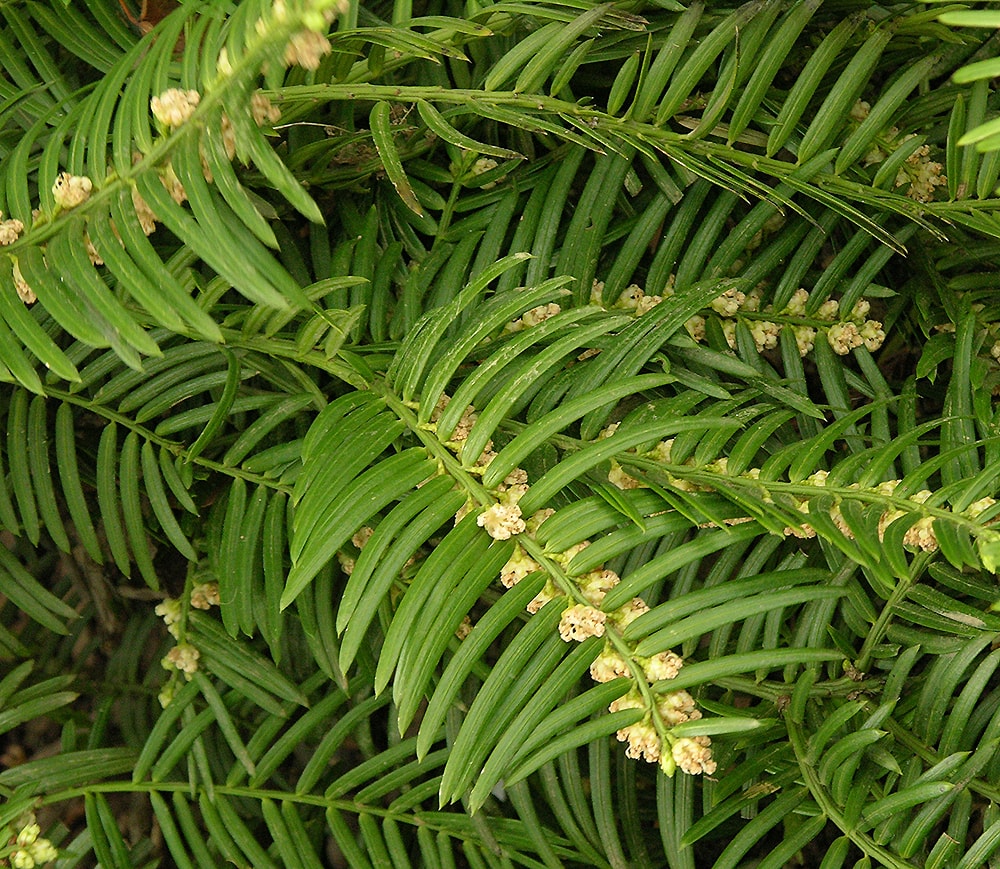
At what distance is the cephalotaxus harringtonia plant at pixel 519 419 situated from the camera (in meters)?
0.65

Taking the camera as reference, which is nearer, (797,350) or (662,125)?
(662,125)

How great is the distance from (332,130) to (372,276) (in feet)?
0.46

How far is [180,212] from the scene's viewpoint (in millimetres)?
599

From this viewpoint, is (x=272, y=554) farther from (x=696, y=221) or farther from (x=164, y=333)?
(x=696, y=221)

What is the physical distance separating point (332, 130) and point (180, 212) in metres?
0.36

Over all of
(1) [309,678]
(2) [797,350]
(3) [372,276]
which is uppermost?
(3) [372,276]

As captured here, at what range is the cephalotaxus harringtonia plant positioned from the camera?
0.65m

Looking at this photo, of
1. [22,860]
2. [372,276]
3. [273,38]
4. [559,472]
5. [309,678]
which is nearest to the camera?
[273,38]

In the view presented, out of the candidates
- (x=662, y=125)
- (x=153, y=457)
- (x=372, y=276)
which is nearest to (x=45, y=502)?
(x=153, y=457)

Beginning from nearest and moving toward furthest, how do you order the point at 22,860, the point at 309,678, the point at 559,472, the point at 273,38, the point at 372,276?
the point at 273,38
the point at 559,472
the point at 22,860
the point at 372,276
the point at 309,678

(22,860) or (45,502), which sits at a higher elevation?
(45,502)

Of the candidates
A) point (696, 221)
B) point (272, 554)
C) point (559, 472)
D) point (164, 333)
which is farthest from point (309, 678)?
point (696, 221)

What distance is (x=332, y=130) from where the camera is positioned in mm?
922

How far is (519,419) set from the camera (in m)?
0.84
